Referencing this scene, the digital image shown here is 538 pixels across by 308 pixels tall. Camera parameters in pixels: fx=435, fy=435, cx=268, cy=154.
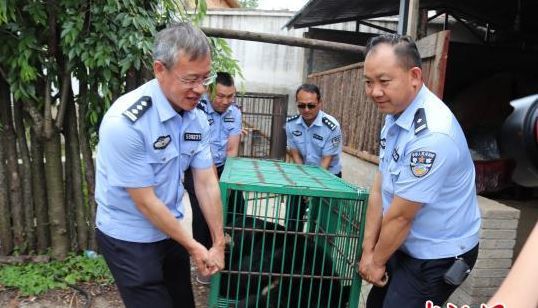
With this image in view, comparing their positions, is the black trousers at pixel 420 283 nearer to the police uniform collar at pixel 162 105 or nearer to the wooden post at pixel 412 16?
the police uniform collar at pixel 162 105

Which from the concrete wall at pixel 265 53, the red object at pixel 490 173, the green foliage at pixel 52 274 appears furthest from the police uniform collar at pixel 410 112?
the concrete wall at pixel 265 53

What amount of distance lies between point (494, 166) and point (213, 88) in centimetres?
Result: 324

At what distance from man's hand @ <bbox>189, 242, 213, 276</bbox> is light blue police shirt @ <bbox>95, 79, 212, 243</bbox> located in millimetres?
171

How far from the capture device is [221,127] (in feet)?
12.7

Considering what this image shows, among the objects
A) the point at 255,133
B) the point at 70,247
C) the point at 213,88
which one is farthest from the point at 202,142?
the point at 255,133

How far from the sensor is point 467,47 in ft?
23.0

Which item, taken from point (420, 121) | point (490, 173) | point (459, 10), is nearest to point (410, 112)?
point (420, 121)

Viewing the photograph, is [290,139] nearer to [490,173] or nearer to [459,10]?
[490,173]

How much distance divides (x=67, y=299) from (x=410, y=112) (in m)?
2.74

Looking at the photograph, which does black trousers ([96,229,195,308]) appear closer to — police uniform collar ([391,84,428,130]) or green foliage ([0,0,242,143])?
police uniform collar ([391,84,428,130])

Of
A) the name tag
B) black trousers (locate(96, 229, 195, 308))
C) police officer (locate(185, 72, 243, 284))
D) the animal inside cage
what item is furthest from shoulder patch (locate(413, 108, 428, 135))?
police officer (locate(185, 72, 243, 284))

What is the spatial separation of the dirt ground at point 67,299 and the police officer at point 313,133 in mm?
1662

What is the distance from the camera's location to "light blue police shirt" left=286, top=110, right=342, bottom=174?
4.02 m

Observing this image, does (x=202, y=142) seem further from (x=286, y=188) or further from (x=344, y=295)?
(x=344, y=295)
